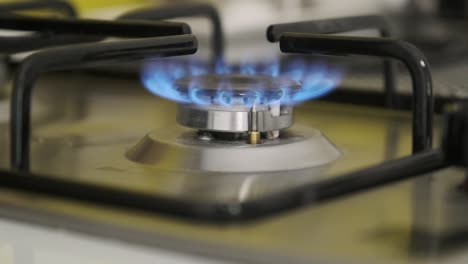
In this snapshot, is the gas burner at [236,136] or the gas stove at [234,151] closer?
the gas stove at [234,151]

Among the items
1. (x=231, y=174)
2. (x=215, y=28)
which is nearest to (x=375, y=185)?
(x=231, y=174)

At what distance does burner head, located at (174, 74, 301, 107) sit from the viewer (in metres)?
0.79

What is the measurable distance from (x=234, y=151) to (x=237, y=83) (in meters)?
0.10

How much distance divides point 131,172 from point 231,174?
0.08 metres

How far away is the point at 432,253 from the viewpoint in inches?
21.0

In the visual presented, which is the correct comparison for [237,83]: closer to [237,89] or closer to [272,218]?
[237,89]

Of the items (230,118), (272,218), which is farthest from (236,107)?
(272,218)

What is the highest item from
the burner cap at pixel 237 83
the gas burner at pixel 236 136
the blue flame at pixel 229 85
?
the burner cap at pixel 237 83

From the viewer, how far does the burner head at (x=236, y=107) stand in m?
0.77

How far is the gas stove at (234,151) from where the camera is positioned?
0.56m

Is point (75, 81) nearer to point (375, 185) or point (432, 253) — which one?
point (375, 185)

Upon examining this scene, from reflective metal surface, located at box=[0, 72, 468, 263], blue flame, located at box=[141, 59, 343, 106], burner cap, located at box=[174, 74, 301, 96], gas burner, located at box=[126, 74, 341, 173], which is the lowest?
reflective metal surface, located at box=[0, 72, 468, 263]

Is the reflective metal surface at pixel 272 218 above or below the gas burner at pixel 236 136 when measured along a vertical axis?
below

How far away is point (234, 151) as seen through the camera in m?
0.74
